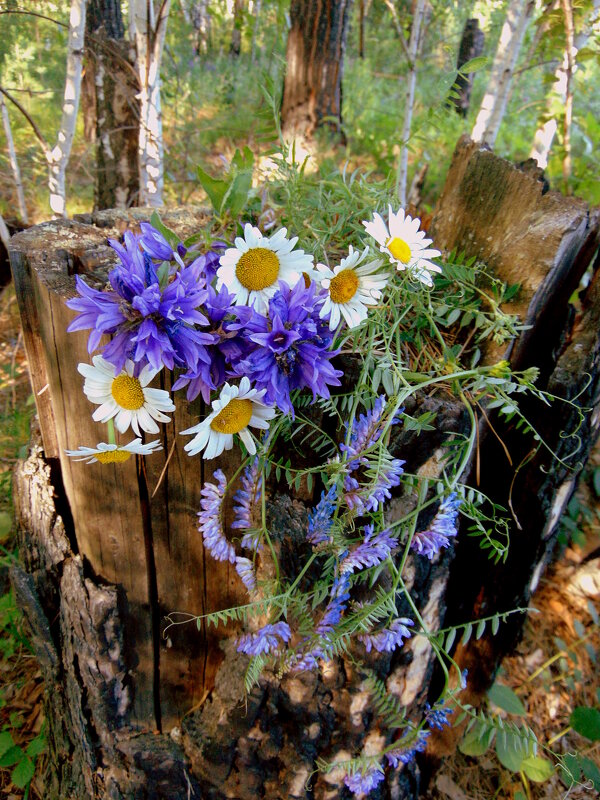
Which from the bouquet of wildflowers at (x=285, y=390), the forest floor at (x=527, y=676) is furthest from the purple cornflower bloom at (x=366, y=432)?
the forest floor at (x=527, y=676)

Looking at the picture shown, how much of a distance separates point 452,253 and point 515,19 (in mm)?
2282

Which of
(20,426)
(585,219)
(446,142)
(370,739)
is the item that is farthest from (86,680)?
(446,142)

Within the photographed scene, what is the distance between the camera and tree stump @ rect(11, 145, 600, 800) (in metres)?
1.39

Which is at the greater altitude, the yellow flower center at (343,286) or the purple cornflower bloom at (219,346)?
the yellow flower center at (343,286)

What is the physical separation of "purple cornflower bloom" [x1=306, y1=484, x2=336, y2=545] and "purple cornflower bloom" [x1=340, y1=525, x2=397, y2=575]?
0.24 feet

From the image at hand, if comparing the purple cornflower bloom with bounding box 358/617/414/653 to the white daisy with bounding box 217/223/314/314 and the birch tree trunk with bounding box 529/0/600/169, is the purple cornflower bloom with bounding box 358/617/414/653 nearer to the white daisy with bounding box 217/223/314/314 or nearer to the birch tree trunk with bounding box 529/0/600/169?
the white daisy with bounding box 217/223/314/314

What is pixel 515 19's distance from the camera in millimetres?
2965

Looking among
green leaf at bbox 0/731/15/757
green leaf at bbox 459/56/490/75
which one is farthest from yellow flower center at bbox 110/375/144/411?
green leaf at bbox 0/731/15/757

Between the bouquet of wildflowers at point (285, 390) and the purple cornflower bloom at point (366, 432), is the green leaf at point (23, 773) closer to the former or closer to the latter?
the bouquet of wildflowers at point (285, 390)

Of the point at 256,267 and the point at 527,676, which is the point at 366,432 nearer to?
the point at 256,267

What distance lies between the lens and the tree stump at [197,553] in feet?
4.55

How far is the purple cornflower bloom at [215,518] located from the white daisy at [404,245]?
0.62m

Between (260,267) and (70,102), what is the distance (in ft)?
6.33

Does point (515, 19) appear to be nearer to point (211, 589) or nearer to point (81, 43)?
point (81, 43)
